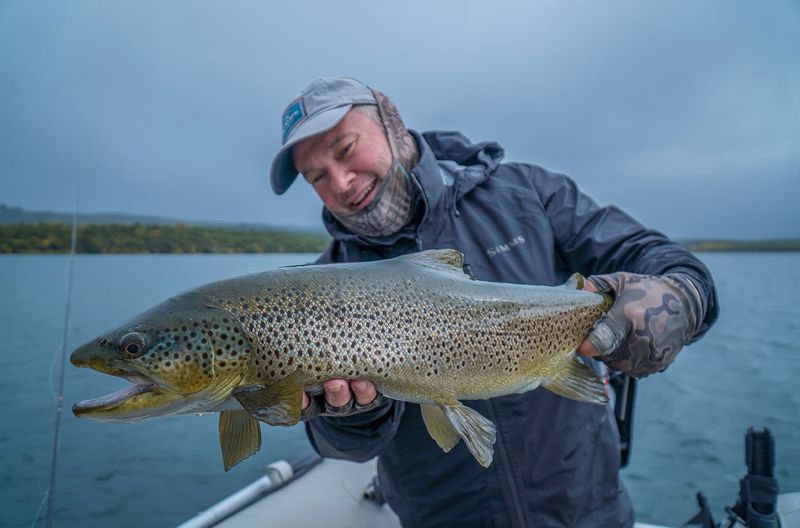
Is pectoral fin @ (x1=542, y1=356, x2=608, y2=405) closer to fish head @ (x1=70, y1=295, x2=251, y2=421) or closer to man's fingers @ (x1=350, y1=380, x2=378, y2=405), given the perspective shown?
man's fingers @ (x1=350, y1=380, x2=378, y2=405)

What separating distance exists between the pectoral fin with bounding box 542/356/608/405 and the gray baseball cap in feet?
6.27

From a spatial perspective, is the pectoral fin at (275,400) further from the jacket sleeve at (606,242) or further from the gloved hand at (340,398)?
the jacket sleeve at (606,242)

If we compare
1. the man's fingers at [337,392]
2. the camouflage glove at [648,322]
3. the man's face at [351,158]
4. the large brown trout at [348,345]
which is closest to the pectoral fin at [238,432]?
the large brown trout at [348,345]

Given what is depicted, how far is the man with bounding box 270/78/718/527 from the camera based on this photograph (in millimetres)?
2395

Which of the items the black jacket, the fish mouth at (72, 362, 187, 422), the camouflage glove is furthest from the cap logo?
the camouflage glove

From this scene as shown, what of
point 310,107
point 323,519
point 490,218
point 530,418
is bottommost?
point 323,519

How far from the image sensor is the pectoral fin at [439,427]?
2326 mm

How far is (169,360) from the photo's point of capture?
1842 mm

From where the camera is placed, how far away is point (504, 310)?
242cm

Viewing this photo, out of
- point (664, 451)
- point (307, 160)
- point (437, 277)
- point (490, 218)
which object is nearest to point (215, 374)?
point (437, 277)

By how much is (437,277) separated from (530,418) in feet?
3.35

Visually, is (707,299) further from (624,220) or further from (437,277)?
(437,277)

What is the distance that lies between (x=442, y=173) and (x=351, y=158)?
612 millimetres

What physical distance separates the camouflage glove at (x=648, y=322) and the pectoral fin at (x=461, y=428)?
28.2 inches
